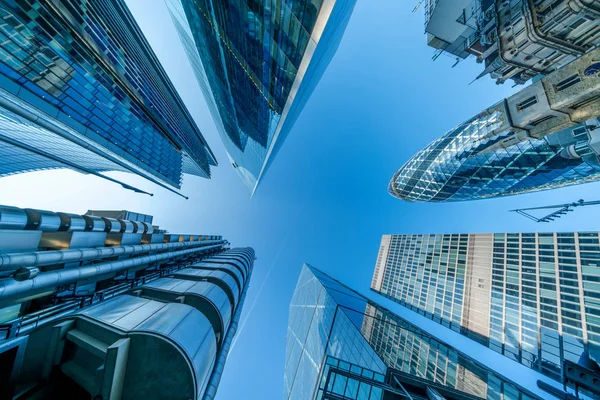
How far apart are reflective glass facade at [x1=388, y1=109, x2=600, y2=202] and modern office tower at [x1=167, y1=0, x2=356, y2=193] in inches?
1086

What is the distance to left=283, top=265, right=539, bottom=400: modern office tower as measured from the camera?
551 inches

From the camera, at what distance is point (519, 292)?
1896 inches

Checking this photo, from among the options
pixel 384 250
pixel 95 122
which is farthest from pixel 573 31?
pixel 384 250

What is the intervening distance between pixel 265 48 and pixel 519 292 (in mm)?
67879

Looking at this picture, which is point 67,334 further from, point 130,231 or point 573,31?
point 573,31

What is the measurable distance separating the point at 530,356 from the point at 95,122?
3521 inches

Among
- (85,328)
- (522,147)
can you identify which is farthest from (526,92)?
(522,147)

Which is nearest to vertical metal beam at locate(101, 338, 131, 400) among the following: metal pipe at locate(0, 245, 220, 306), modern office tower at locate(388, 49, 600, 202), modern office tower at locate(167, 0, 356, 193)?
metal pipe at locate(0, 245, 220, 306)

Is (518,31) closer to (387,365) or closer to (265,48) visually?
(265,48)

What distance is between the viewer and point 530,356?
1619 inches

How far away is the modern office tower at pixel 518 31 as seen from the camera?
58.5 feet

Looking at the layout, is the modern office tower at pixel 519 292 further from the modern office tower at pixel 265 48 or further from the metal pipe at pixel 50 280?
the metal pipe at pixel 50 280

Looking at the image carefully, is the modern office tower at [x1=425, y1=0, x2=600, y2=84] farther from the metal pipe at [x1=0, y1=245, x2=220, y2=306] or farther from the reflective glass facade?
the metal pipe at [x1=0, y1=245, x2=220, y2=306]

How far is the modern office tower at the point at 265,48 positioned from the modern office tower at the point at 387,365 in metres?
22.0
